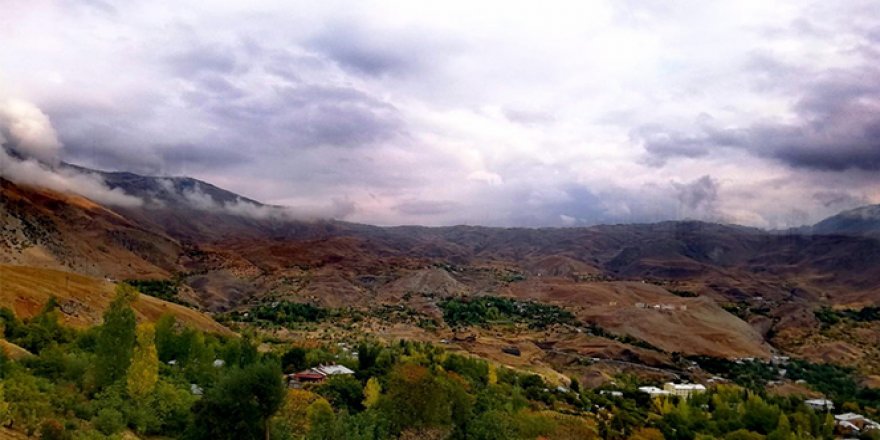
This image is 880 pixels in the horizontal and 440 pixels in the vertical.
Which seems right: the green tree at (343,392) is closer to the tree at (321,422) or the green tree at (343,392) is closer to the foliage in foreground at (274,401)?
the foliage in foreground at (274,401)

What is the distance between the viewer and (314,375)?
61312 millimetres

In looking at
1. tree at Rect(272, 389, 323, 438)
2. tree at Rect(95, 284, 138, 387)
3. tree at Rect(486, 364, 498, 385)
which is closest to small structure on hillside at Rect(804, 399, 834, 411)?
tree at Rect(486, 364, 498, 385)

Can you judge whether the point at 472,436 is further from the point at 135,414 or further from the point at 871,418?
the point at 871,418

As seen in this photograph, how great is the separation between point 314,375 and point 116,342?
77.7 ft

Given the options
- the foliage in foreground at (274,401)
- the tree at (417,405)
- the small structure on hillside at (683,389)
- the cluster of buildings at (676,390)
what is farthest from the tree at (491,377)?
the small structure on hillside at (683,389)

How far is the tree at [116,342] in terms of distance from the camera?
39.9 meters

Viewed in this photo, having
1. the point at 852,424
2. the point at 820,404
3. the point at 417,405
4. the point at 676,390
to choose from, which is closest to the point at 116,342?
the point at 417,405

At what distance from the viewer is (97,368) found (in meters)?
39.9

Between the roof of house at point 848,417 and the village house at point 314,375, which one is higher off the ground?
the village house at point 314,375

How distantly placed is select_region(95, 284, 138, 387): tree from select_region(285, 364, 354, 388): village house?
1834 cm

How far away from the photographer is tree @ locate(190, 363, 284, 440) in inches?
1319

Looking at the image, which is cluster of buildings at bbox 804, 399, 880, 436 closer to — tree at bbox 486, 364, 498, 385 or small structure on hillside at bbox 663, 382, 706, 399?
small structure on hillside at bbox 663, 382, 706, 399

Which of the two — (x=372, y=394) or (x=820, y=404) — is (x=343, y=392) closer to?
(x=372, y=394)

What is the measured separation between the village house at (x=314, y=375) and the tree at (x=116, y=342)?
18.3m
